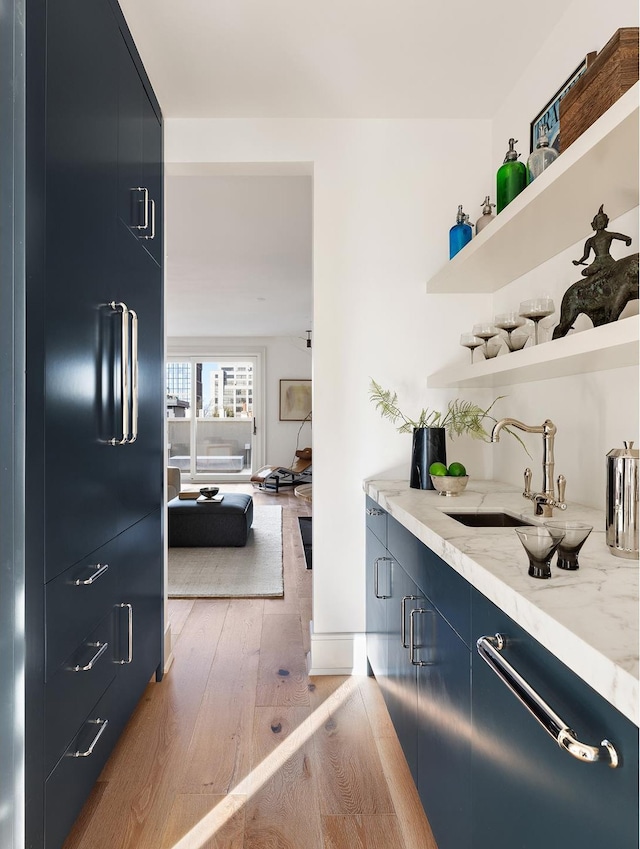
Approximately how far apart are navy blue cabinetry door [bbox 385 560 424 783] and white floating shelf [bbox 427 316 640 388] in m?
0.77

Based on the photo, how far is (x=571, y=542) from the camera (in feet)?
3.58

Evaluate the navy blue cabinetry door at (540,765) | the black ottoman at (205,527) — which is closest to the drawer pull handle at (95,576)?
the navy blue cabinetry door at (540,765)

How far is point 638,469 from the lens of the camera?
50.8 inches

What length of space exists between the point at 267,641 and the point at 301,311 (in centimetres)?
552

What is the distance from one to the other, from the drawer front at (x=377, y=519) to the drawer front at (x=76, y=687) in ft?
3.45

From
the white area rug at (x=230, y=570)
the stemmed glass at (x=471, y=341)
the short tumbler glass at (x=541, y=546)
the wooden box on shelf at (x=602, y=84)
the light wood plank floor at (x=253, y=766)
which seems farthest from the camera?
the white area rug at (x=230, y=570)

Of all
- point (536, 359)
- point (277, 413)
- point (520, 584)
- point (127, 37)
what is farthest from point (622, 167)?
point (277, 413)

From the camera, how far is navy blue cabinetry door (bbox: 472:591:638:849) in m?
0.69

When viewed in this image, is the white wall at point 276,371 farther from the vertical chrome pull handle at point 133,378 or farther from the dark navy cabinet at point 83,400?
the vertical chrome pull handle at point 133,378

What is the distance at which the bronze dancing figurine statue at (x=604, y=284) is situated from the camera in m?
1.41

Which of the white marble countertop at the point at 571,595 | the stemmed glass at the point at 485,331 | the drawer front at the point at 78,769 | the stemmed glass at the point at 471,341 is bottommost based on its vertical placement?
the drawer front at the point at 78,769

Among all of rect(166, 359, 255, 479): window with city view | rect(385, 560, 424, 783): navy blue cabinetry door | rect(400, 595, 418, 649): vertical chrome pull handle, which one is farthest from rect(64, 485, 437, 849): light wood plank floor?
rect(166, 359, 255, 479): window with city view

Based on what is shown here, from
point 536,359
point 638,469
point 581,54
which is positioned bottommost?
point 638,469

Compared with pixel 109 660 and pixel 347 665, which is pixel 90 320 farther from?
pixel 347 665
